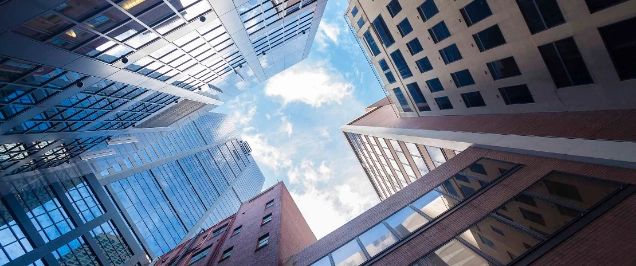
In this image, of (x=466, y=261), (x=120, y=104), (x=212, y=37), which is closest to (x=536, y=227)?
(x=466, y=261)

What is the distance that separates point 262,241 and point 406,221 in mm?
11179

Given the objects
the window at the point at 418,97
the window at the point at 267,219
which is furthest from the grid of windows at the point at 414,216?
the window at the point at 418,97

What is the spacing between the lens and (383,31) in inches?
1190

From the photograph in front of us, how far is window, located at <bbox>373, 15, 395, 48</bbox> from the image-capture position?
97.4 ft

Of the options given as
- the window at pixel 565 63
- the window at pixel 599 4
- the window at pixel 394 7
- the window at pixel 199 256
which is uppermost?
the window at pixel 394 7

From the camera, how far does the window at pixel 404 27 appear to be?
26109 millimetres

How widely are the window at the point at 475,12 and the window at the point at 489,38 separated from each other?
79cm

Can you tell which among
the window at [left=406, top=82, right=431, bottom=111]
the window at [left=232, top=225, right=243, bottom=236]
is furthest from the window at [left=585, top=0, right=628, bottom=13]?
the window at [left=232, top=225, right=243, bottom=236]

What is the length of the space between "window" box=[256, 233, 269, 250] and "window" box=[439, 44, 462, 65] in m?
18.2

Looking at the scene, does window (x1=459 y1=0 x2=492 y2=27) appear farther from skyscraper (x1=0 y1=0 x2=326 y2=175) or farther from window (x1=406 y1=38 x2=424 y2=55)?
skyscraper (x1=0 y1=0 x2=326 y2=175)

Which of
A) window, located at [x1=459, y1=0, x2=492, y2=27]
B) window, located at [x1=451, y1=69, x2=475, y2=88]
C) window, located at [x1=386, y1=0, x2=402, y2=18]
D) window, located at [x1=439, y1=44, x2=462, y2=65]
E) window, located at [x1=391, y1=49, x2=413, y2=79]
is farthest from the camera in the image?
window, located at [x1=391, y1=49, x2=413, y2=79]

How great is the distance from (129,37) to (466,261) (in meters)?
18.5

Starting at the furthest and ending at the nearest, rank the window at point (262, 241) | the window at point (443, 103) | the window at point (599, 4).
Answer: the window at point (443, 103) → the window at point (262, 241) → the window at point (599, 4)

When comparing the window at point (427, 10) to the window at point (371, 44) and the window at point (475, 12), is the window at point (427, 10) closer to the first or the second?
the window at point (475, 12)
